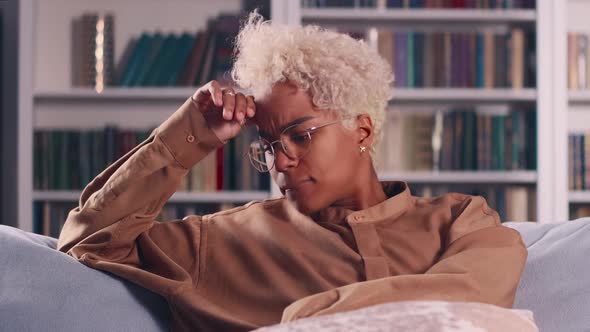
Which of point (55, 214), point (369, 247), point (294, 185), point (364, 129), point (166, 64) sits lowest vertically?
point (55, 214)

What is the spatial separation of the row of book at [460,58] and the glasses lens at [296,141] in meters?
2.04

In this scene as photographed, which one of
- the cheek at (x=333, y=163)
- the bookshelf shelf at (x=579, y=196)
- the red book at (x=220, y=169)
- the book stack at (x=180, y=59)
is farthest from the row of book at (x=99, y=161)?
the cheek at (x=333, y=163)

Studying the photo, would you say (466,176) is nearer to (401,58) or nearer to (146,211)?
(401,58)

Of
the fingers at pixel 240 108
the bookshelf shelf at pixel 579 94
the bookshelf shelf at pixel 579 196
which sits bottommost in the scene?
the bookshelf shelf at pixel 579 196

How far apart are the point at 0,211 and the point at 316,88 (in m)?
2.47

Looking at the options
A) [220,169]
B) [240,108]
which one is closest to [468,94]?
[220,169]

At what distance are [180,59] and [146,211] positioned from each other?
2.08 metres

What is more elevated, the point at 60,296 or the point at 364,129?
the point at 364,129

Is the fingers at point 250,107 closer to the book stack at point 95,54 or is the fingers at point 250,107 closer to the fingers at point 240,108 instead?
the fingers at point 240,108

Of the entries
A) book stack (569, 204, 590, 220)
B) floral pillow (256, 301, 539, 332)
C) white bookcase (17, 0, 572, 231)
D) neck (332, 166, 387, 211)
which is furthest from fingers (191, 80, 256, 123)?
book stack (569, 204, 590, 220)

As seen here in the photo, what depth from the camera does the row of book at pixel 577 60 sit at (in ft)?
11.6

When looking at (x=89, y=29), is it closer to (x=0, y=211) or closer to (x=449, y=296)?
(x=0, y=211)

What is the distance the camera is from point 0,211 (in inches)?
143

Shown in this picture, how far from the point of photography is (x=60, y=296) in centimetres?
139
